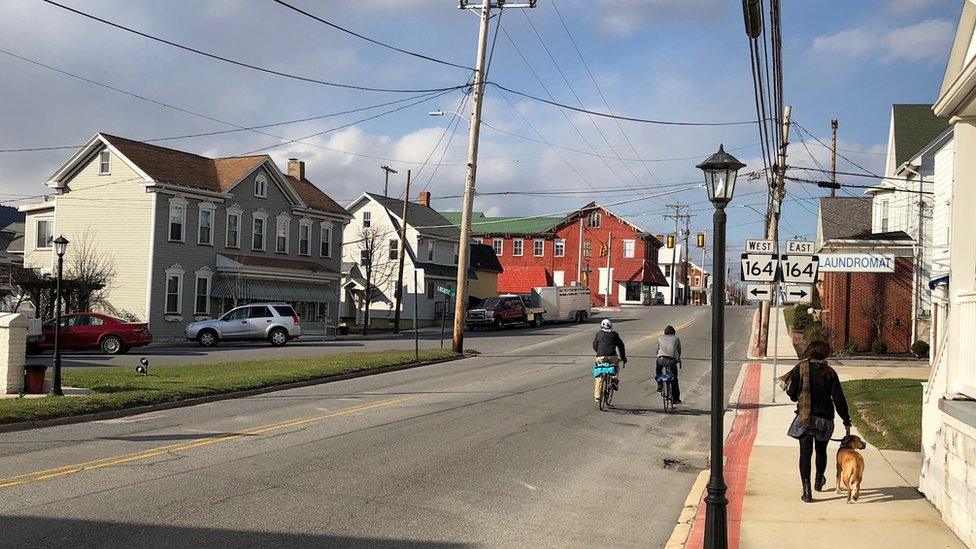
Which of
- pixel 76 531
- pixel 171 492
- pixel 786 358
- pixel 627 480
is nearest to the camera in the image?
pixel 76 531

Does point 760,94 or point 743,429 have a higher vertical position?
point 760,94

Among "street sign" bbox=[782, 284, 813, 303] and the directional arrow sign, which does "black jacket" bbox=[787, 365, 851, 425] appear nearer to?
the directional arrow sign

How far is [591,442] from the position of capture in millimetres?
14094

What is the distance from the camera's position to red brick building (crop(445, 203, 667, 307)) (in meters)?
91.0

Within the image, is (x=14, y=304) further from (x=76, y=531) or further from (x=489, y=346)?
(x=76, y=531)

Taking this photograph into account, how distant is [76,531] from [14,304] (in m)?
35.3

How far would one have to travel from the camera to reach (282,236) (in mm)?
48688

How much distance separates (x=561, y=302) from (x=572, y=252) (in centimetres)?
3489

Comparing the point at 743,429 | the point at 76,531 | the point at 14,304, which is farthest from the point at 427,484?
the point at 14,304

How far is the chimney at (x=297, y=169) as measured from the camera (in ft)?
181

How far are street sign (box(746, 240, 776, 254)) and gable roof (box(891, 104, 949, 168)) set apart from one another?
19.4m

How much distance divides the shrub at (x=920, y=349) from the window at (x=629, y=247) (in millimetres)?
59973

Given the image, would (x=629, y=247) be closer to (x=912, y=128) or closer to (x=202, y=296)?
(x=912, y=128)

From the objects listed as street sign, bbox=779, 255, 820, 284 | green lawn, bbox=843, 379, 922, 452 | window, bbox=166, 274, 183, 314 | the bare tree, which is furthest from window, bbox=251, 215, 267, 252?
street sign, bbox=779, 255, 820, 284
